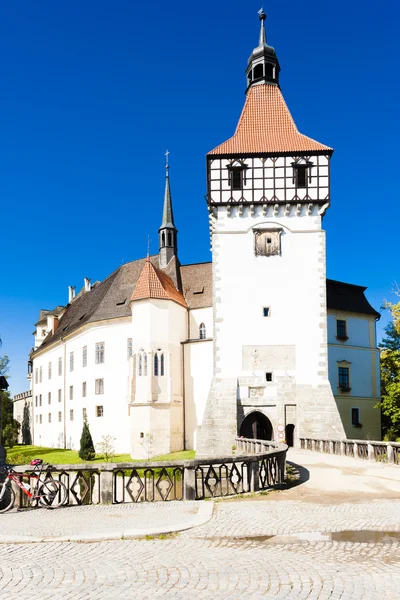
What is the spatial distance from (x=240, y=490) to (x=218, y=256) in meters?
21.3

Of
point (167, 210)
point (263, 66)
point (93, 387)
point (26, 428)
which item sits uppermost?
point (263, 66)

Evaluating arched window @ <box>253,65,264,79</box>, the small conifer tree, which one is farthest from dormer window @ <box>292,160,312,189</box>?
the small conifer tree

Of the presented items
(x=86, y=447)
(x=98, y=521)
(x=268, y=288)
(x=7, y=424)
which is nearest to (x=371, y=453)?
(x=268, y=288)

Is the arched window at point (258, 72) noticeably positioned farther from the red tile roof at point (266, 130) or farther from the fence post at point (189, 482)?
the fence post at point (189, 482)

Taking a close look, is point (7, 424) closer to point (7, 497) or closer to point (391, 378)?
point (391, 378)

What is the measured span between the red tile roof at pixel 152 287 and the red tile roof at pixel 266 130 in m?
9.29

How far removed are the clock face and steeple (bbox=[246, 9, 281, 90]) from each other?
7.74 meters

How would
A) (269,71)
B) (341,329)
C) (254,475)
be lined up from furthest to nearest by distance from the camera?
(341,329), (269,71), (254,475)

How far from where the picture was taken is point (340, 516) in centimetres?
1112

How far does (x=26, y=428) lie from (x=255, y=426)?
139 feet

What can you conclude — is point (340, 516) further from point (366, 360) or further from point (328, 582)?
point (366, 360)

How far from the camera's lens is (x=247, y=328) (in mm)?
34094

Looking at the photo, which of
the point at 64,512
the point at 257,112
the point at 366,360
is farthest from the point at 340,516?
the point at 366,360

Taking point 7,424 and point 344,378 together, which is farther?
point 7,424
